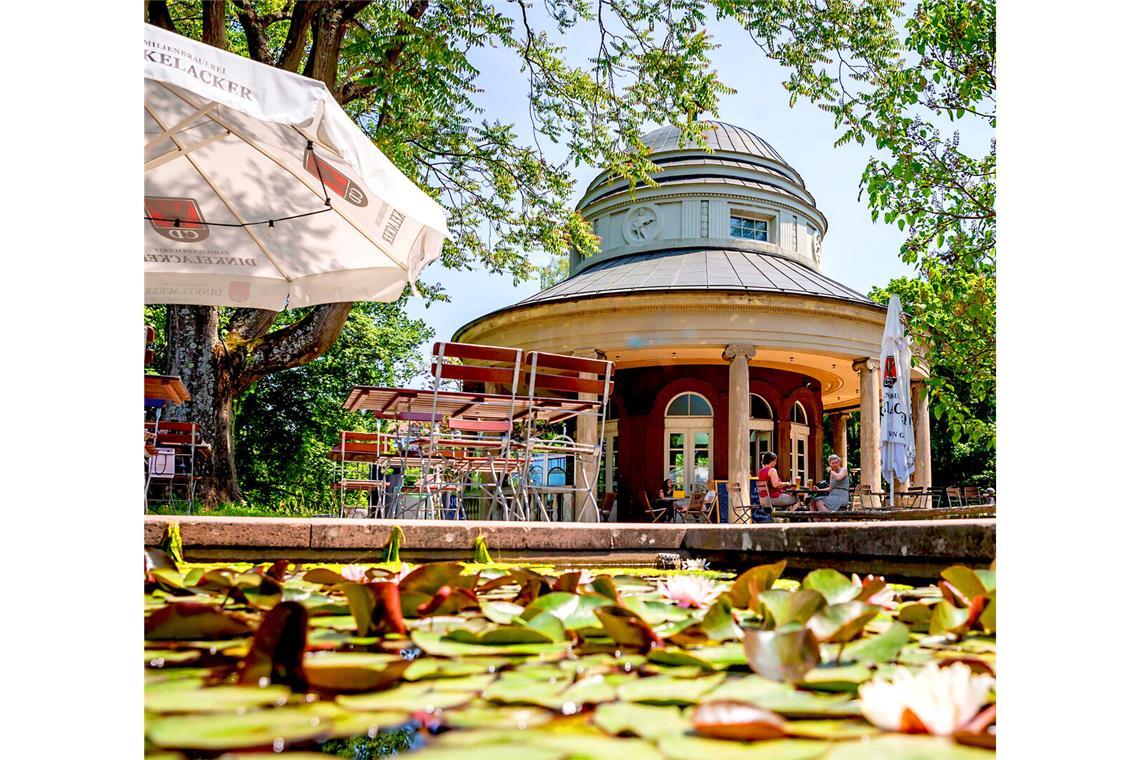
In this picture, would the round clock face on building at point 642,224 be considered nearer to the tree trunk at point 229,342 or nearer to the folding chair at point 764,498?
the folding chair at point 764,498

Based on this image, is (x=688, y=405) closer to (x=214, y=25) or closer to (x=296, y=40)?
(x=296, y=40)

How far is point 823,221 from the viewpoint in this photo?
1970 cm

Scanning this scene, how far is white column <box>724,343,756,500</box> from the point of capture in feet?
47.1

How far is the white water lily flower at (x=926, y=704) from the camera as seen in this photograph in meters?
0.74

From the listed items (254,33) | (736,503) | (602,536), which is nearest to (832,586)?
(602,536)

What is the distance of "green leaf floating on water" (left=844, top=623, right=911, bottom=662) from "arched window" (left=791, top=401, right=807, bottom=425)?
1778cm

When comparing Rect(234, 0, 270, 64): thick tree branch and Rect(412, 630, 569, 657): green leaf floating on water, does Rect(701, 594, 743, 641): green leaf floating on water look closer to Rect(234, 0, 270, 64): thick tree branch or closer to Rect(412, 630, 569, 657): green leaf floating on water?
Rect(412, 630, 569, 657): green leaf floating on water

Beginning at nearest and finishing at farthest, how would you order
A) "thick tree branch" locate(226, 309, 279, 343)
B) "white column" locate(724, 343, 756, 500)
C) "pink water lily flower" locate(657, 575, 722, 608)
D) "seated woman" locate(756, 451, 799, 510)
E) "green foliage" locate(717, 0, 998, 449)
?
"pink water lily flower" locate(657, 575, 722, 608), "green foliage" locate(717, 0, 998, 449), "thick tree branch" locate(226, 309, 279, 343), "seated woman" locate(756, 451, 799, 510), "white column" locate(724, 343, 756, 500)

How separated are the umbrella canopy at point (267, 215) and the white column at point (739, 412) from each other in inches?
401

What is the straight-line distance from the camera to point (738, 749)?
2.40 ft

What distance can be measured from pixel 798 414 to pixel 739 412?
14.7 feet

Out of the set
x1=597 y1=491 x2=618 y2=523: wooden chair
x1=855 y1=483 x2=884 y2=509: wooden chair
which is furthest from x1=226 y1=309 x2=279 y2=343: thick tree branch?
x1=597 y1=491 x2=618 y2=523: wooden chair

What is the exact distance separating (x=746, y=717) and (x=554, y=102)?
27.3 feet
